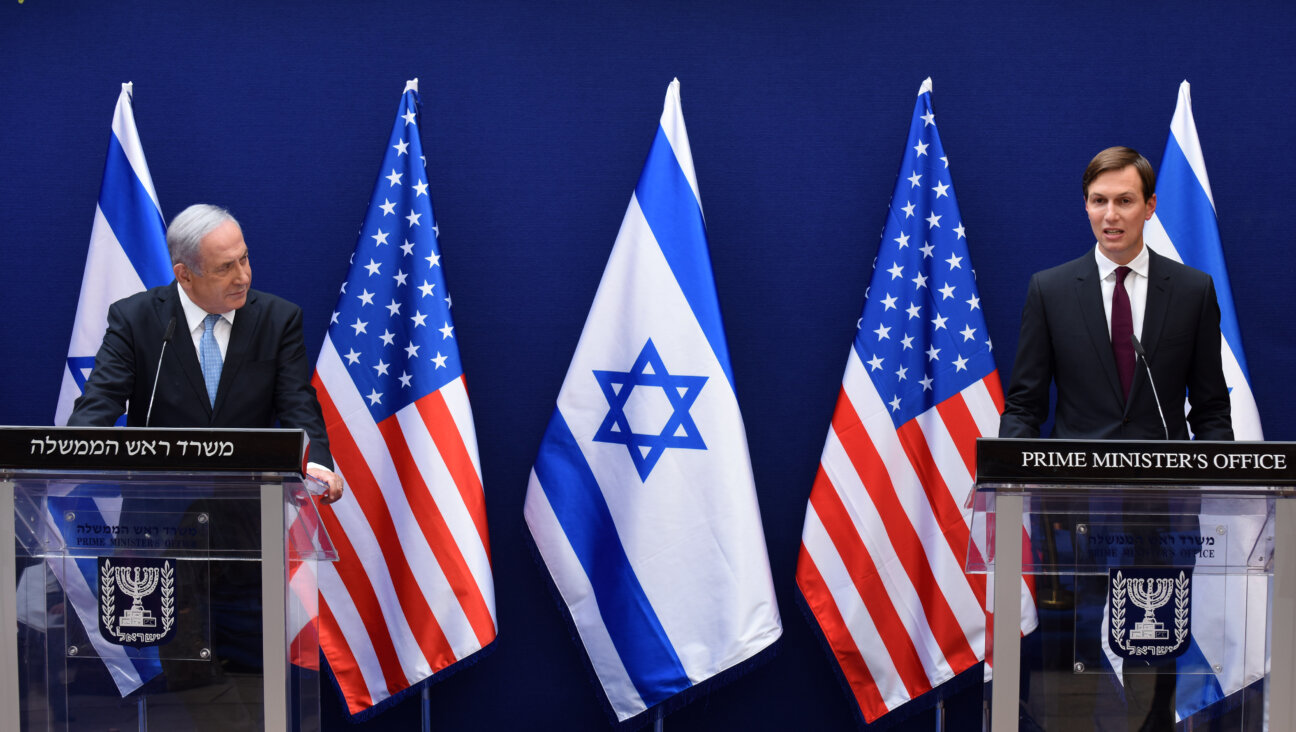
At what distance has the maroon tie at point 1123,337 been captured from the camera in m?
2.65

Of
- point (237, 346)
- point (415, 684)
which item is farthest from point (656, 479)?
point (237, 346)

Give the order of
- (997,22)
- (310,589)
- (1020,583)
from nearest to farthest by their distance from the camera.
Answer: (1020,583) → (310,589) → (997,22)

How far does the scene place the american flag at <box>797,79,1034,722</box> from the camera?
3.29m

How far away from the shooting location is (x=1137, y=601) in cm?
199

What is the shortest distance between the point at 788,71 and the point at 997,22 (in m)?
0.68

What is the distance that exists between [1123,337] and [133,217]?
2827 millimetres

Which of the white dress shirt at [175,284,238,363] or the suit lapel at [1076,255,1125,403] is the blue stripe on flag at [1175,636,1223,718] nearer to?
the suit lapel at [1076,255,1125,403]

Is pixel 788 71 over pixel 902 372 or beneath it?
over

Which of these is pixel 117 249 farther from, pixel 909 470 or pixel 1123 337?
pixel 1123 337

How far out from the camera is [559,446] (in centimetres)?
337

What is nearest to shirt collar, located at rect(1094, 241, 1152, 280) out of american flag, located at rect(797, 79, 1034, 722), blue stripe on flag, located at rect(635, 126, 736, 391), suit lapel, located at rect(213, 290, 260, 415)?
american flag, located at rect(797, 79, 1034, 722)

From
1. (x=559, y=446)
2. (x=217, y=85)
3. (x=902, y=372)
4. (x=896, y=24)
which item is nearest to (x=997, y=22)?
(x=896, y=24)

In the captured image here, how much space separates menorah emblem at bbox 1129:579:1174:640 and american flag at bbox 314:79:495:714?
6.23 ft

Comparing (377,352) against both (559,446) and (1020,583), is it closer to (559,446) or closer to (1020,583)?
(559,446)
